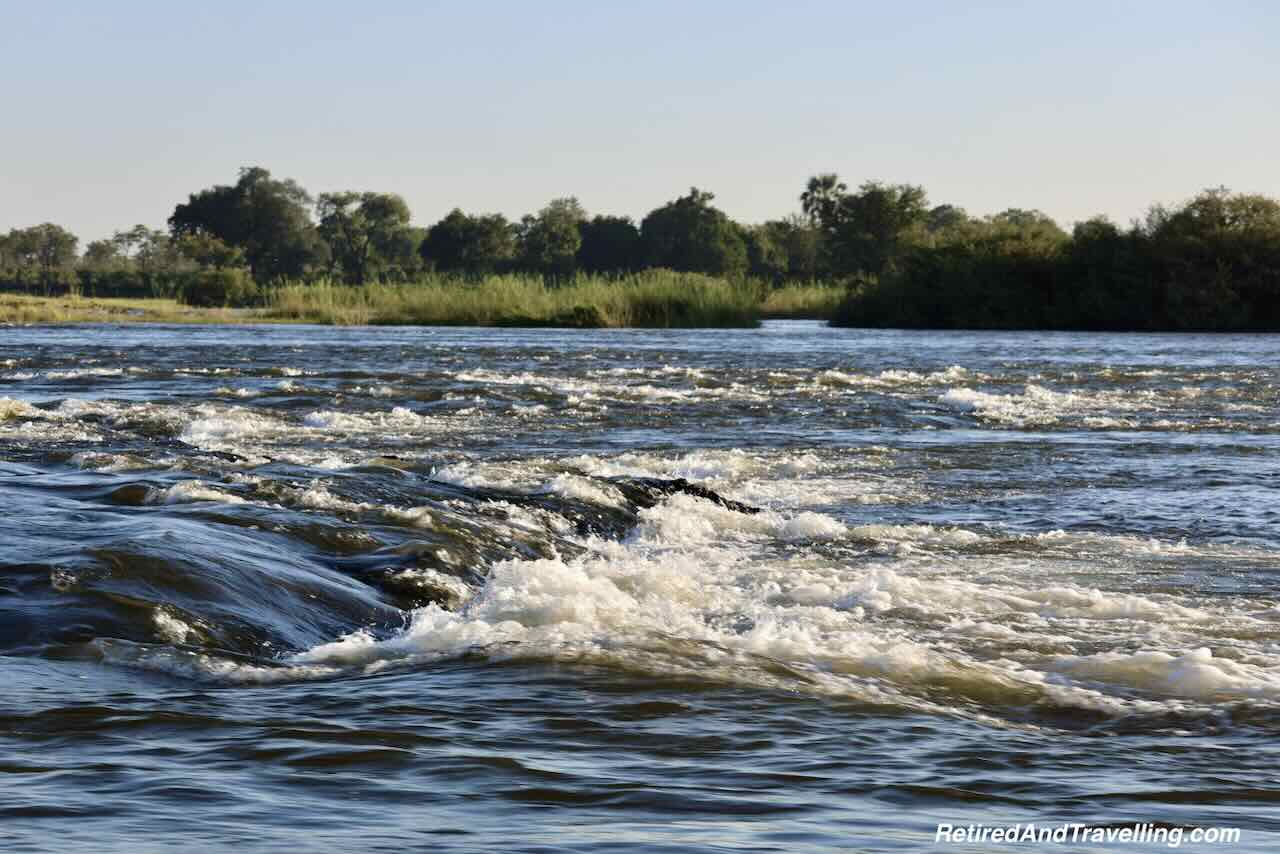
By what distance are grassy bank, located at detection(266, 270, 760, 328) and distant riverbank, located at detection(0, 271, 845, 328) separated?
Answer: 0.10ft

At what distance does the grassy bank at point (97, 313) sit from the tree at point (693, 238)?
41.4 meters

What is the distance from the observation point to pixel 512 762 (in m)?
4.75

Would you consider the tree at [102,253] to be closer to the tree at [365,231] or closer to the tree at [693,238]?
the tree at [365,231]

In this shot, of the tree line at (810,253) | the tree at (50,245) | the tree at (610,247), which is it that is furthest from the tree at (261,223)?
the tree at (50,245)

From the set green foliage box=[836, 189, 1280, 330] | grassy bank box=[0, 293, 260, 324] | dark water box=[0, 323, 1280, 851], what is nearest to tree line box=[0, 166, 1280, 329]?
green foliage box=[836, 189, 1280, 330]

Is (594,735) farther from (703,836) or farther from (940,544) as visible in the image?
(940,544)

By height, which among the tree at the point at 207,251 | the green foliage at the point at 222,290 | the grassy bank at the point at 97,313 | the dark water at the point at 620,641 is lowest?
the dark water at the point at 620,641

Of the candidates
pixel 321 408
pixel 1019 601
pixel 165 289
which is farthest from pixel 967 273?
pixel 1019 601

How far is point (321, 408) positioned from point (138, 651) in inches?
560

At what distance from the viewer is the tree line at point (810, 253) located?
177ft

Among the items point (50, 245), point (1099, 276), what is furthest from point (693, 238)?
point (50, 245)

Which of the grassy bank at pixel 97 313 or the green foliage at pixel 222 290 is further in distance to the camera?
the green foliage at pixel 222 290

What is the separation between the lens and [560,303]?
52.2 metres

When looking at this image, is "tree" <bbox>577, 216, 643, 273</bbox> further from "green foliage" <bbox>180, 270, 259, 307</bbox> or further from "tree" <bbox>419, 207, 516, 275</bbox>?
"green foliage" <bbox>180, 270, 259, 307</bbox>
